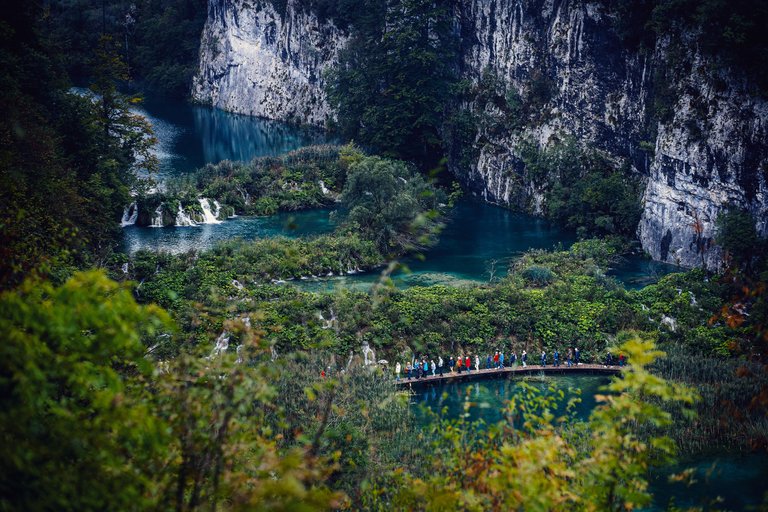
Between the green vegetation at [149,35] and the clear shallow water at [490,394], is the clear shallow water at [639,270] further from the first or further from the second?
the green vegetation at [149,35]

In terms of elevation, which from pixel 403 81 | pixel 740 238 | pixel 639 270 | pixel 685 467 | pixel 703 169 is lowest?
pixel 685 467

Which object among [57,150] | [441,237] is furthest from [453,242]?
[57,150]

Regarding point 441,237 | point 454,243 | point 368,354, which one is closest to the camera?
point 368,354

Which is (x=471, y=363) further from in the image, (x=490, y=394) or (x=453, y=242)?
(x=453, y=242)

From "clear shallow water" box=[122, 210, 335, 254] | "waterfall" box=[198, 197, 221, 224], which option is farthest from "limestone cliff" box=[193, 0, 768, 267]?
"waterfall" box=[198, 197, 221, 224]

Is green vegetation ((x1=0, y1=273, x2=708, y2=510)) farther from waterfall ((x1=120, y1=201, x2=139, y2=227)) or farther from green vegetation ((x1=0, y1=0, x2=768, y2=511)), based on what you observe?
waterfall ((x1=120, y1=201, x2=139, y2=227))

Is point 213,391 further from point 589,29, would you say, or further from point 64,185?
point 589,29
